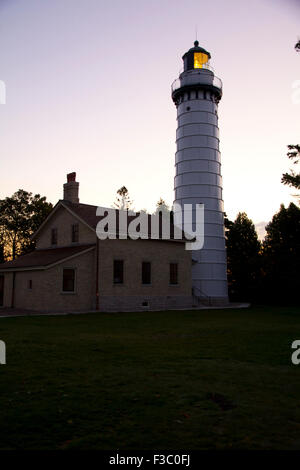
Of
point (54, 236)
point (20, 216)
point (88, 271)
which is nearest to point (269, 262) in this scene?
point (88, 271)

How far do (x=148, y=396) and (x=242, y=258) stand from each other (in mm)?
37537

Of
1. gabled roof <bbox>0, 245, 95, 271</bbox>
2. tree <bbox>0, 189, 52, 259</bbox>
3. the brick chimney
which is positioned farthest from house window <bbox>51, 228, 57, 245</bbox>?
tree <bbox>0, 189, 52, 259</bbox>

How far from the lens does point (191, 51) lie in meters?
34.2

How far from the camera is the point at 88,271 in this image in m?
23.6

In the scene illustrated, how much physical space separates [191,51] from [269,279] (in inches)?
812

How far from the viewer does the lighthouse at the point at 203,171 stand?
3164cm

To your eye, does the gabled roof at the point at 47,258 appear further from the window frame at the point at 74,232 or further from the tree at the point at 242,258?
the tree at the point at 242,258

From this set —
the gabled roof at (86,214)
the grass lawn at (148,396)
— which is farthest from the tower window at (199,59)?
the grass lawn at (148,396)

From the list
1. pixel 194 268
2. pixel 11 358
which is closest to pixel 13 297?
pixel 194 268

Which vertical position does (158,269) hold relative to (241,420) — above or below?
above

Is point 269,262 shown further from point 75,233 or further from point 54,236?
point 54,236
